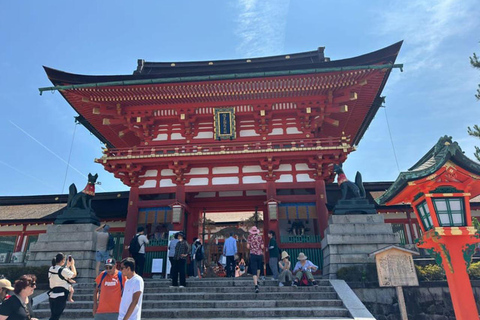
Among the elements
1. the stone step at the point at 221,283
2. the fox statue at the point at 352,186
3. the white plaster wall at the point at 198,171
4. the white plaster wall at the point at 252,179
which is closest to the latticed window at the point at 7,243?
the stone step at the point at 221,283

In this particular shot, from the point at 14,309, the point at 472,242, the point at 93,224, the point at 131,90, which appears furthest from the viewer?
the point at 131,90

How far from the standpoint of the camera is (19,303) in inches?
159

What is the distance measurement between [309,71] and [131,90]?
8.28 meters

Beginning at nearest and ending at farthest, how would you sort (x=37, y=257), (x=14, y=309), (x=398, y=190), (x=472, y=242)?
(x=14, y=309) < (x=472, y=242) < (x=398, y=190) < (x=37, y=257)

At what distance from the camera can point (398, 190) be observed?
784 centimetres

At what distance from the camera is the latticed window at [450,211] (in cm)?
713

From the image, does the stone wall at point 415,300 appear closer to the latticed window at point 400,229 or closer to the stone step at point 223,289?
the stone step at point 223,289

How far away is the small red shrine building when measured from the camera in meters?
13.6

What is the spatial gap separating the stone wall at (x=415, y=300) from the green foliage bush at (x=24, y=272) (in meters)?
10.4

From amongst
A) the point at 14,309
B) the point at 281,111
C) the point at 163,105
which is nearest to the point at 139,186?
the point at 163,105

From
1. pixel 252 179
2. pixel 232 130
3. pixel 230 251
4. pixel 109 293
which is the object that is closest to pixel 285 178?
pixel 252 179

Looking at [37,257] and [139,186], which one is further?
[139,186]

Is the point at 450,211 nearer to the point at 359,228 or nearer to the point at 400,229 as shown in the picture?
the point at 359,228

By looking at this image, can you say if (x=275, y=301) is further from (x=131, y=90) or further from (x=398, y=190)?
(x=131, y=90)
